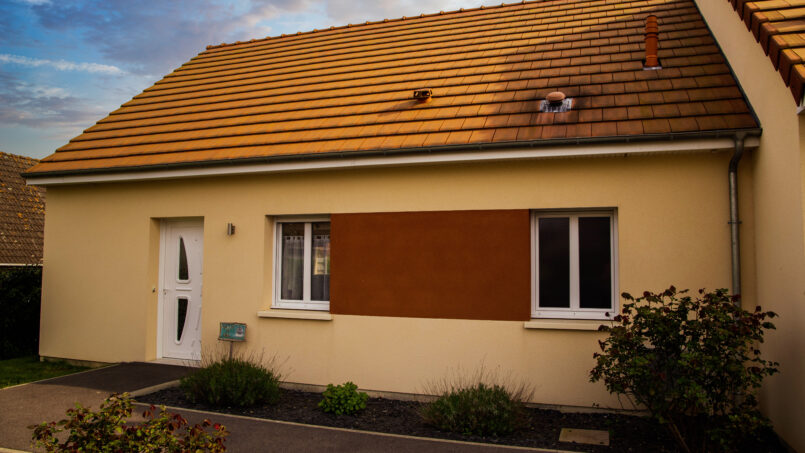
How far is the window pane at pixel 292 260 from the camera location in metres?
8.91

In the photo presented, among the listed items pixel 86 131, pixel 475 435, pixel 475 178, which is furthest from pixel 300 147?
pixel 86 131

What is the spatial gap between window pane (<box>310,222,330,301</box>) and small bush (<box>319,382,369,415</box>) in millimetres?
1816

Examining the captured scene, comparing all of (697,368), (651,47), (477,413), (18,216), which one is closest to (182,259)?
(477,413)

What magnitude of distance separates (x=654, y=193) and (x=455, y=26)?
6.47 meters

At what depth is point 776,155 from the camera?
5770 millimetres

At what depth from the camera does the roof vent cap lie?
7844 millimetres

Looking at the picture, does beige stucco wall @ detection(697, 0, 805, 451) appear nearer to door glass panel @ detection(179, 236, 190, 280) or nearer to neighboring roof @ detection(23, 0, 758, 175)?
neighboring roof @ detection(23, 0, 758, 175)

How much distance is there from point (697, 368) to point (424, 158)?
418 centimetres

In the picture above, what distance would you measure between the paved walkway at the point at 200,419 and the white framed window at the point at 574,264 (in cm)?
231

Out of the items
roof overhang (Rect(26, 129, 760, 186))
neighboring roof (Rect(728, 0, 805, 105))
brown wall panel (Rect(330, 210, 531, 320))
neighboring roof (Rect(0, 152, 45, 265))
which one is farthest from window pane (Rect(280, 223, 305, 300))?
neighboring roof (Rect(0, 152, 45, 265))

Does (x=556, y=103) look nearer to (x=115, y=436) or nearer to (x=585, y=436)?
(x=585, y=436)

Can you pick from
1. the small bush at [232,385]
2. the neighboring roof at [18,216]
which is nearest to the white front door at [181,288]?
the small bush at [232,385]

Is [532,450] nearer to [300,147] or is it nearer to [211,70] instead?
[300,147]

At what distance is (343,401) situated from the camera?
23.3 ft
